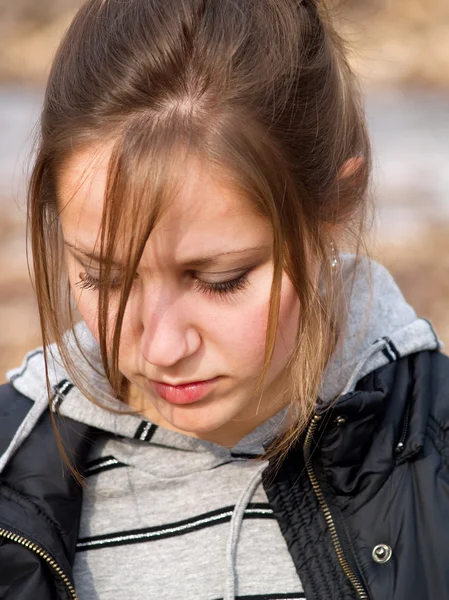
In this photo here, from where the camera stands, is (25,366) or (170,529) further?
(25,366)

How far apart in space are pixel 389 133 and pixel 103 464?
14.2ft

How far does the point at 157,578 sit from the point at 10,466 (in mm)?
379

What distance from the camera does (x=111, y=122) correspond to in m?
1.76

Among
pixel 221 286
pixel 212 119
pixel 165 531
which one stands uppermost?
pixel 212 119

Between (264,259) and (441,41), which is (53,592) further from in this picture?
(441,41)

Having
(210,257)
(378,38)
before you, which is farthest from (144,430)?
(378,38)

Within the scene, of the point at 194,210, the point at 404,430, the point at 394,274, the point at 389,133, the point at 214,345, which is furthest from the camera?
the point at 389,133

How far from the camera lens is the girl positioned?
1.74m

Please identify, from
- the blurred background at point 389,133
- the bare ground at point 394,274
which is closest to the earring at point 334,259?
the blurred background at point 389,133

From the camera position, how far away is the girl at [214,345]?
5.69 feet

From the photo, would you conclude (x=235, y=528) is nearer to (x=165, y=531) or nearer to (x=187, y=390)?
(x=165, y=531)

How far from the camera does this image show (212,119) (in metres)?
1.75

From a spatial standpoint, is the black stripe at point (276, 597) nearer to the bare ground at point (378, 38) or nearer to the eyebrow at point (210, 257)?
the eyebrow at point (210, 257)

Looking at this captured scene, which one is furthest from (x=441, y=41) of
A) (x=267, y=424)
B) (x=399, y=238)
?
(x=267, y=424)
